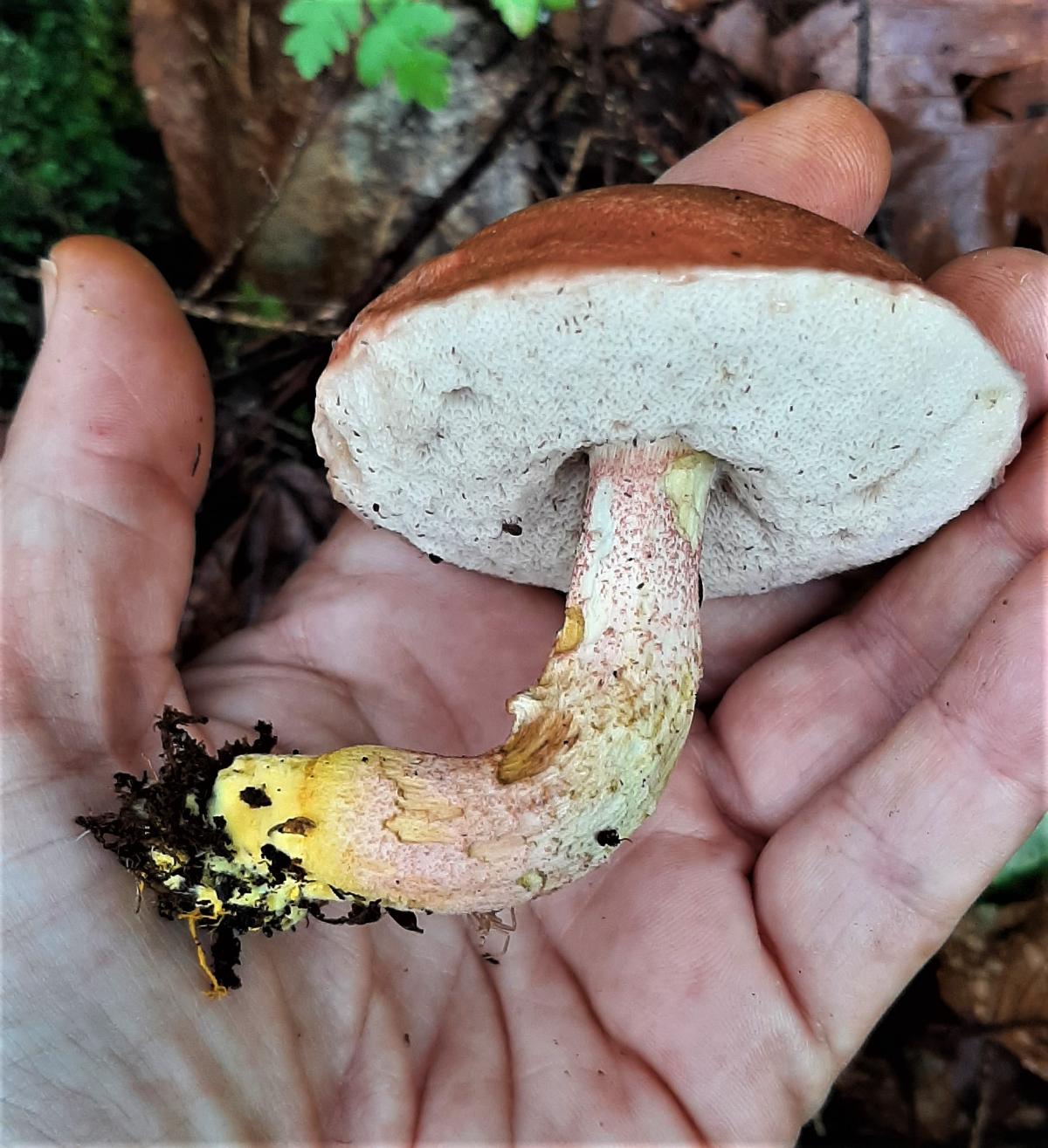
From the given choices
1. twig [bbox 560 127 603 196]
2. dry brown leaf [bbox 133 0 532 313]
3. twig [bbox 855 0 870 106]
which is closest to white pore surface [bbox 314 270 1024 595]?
dry brown leaf [bbox 133 0 532 313]

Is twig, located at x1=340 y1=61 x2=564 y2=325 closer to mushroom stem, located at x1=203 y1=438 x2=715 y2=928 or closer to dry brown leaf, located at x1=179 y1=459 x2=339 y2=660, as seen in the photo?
dry brown leaf, located at x1=179 y1=459 x2=339 y2=660

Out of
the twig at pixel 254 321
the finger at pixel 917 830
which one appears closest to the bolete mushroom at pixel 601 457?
the finger at pixel 917 830

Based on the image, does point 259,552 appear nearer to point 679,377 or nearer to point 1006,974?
point 679,377

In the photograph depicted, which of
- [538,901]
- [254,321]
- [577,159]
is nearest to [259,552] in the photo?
[254,321]

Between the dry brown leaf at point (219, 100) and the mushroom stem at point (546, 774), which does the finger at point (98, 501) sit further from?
the dry brown leaf at point (219, 100)

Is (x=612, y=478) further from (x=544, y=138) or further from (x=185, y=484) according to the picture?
(x=544, y=138)
